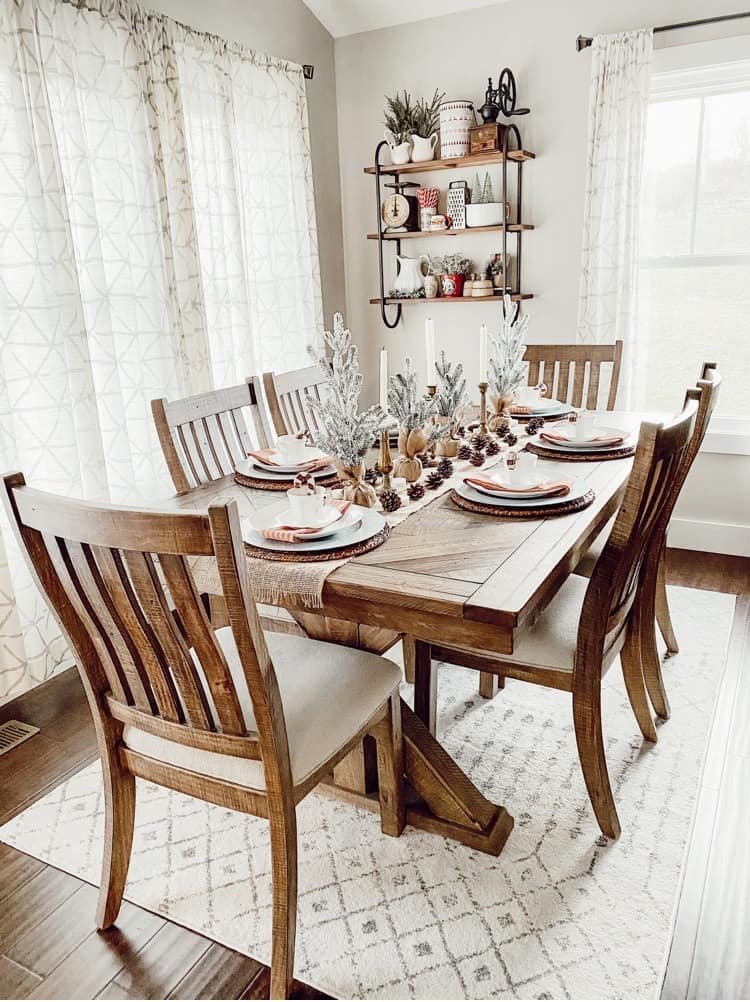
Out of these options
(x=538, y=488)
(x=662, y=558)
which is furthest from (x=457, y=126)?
(x=538, y=488)

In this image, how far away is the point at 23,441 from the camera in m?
2.43

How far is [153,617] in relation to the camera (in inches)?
47.9

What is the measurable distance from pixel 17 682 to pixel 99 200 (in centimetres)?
164

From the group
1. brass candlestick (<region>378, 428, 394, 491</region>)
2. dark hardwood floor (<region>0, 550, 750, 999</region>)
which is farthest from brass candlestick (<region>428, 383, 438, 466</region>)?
dark hardwood floor (<region>0, 550, 750, 999</region>)

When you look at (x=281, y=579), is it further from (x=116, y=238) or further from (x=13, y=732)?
(x=116, y=238)

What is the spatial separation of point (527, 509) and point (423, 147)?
2.44m

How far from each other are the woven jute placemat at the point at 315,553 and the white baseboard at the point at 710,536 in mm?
2437

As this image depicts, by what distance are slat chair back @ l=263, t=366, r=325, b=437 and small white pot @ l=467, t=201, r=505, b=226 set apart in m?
1.23

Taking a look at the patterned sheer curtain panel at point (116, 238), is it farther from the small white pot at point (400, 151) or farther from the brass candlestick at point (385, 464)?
the brass candlestick at point (385, 464)

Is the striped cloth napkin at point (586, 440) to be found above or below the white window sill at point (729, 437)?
above

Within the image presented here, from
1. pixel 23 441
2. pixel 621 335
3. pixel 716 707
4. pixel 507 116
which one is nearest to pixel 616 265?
pixel 621 335

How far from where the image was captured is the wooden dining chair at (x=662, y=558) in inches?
72.7

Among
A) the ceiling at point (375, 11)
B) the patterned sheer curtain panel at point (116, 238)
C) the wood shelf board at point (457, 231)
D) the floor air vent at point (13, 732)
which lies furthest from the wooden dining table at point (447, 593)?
the ceiling at point (375, 11)

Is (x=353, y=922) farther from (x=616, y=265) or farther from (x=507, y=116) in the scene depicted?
(x=507, y=116)
